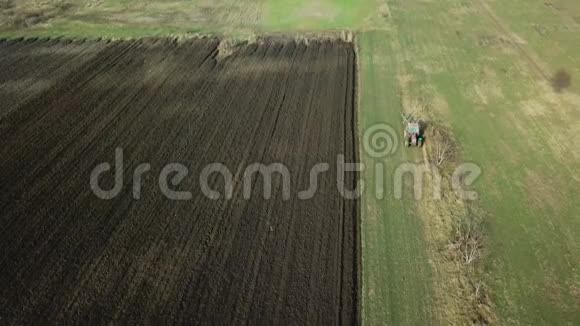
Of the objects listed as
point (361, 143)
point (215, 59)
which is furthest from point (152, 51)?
point (361, 143)

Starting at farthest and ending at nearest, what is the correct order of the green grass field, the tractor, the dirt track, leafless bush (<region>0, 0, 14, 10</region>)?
leafless bush (<region>0, 0, 14, 10</region>) → the tractor → the green grass field → the dirt track

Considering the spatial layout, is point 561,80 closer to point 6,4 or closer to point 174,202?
point 174,202

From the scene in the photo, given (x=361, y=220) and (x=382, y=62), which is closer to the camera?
(x=361, y=220)

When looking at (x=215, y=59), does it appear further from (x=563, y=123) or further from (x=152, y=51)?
(x=563, y=123)

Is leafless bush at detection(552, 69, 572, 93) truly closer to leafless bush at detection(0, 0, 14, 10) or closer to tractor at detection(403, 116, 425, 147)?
tractor at detection(403, 116, 425, 147)

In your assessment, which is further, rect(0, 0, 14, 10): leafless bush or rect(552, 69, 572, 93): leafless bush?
rect(0, 0, 14, 10): leafless bush

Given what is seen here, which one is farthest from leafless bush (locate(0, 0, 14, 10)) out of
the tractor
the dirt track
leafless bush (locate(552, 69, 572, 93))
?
leafless bush (locate(552, 69, 572, 93))

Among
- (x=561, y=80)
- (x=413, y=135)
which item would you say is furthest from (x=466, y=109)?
(x=561, y=80)
